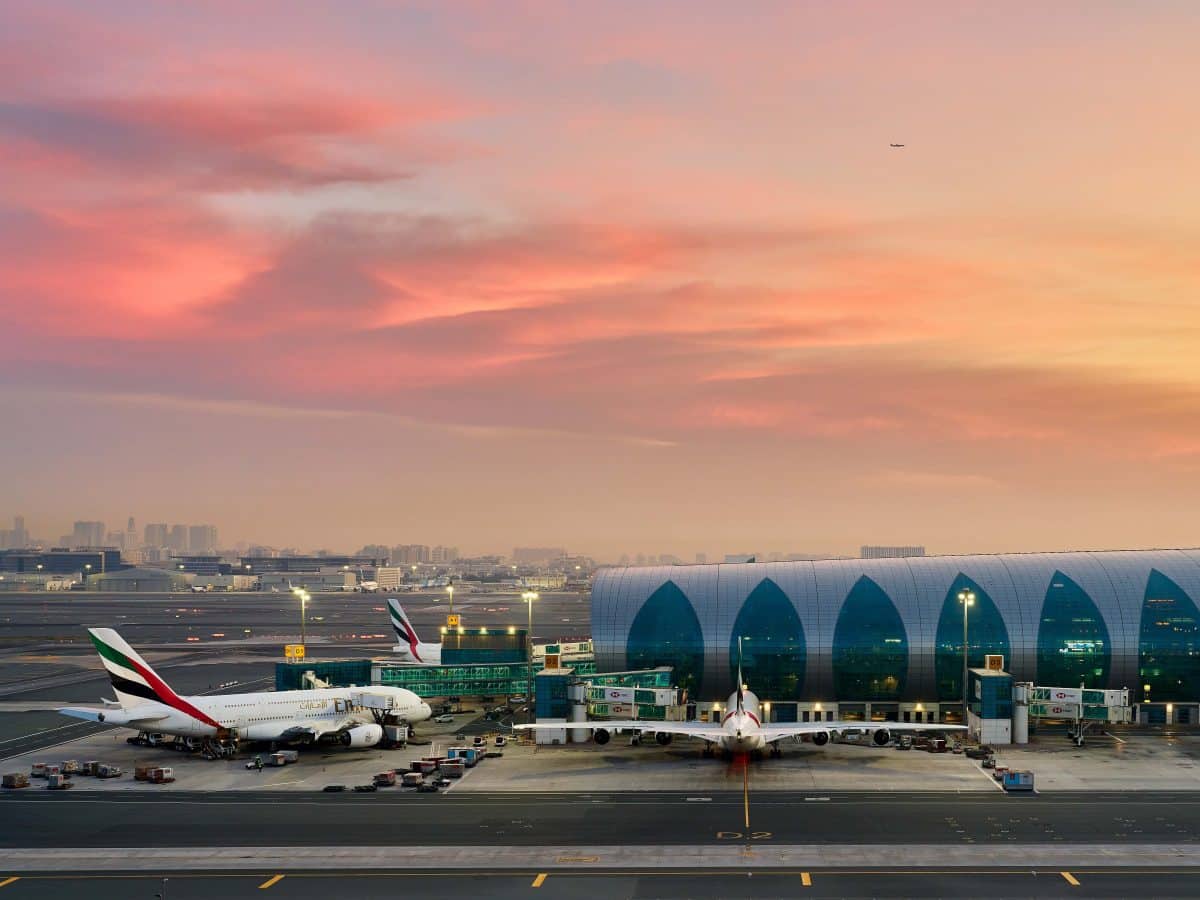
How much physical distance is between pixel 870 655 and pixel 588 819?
5262 cm

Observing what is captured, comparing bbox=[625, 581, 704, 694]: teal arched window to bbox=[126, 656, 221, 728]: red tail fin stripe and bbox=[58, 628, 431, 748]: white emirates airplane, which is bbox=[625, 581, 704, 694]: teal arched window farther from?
bbox=[126, 656, 221, 728]: red tail fin stripe

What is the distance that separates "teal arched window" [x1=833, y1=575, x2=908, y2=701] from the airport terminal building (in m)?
0.11

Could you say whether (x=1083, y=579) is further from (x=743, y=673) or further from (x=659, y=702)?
(x=659, y=702)

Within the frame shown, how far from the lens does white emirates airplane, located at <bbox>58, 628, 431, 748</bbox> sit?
335ft

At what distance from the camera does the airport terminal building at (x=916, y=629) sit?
120m

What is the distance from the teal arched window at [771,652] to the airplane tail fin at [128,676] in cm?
5370

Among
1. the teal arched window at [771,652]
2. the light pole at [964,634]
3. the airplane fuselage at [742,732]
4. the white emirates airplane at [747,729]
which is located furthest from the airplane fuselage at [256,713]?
the light pole at [964,634]

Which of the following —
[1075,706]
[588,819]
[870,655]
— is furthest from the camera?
[870,655]

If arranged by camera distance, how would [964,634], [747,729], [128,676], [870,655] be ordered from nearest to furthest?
[747,729] < [128,676] < [964,634] < [870,655]

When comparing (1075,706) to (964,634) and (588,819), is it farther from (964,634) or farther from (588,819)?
(588,819)

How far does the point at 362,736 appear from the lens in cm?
10800

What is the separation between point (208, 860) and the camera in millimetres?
68188

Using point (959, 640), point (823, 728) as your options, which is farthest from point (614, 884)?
point (959, 640)

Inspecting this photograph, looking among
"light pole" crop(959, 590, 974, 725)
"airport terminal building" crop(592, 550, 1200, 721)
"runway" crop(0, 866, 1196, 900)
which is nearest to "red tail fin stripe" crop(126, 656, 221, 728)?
Answer: "runway" crop(0, 866, 1196, 900)
